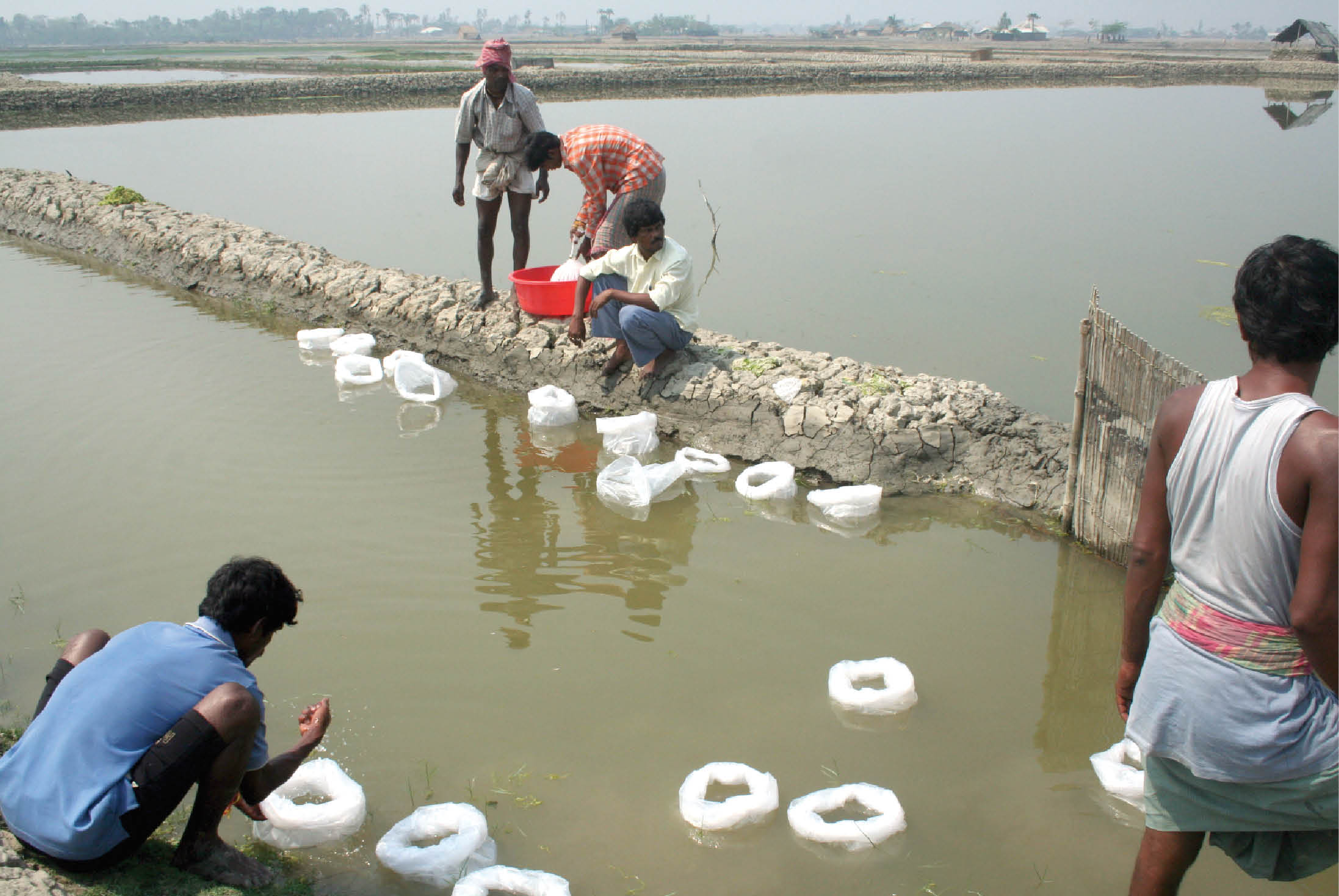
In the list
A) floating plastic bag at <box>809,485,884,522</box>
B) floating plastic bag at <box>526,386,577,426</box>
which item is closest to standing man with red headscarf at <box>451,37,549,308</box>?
floating plastic bag at <box>526,386,577,426</box>

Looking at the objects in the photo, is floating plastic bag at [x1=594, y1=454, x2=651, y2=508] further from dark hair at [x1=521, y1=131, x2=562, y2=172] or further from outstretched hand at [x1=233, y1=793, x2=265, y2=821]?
outstretched hand at [x1=233, y1=793, x2=265, y2=821]

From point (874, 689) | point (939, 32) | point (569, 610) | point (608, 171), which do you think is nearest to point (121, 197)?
point (608, 171)

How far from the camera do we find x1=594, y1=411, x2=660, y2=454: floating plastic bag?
199 inches

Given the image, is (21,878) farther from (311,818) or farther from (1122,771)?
(1122,771)

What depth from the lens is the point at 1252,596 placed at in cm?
167

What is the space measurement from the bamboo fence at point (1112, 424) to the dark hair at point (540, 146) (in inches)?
126

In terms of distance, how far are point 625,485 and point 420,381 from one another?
6.25 feet

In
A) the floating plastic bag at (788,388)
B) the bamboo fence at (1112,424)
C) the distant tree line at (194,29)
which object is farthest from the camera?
the distant tree line at (194,29)

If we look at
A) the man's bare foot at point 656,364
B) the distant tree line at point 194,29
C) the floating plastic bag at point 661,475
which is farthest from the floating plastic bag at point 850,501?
the distant tree line at point 194,29

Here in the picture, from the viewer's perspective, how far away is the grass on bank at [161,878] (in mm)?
2156

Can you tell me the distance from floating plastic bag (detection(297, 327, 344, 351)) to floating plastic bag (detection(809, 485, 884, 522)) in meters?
3.81

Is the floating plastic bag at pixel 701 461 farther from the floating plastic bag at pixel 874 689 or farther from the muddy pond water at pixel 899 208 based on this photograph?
the muddy pond water at pixel 899 208

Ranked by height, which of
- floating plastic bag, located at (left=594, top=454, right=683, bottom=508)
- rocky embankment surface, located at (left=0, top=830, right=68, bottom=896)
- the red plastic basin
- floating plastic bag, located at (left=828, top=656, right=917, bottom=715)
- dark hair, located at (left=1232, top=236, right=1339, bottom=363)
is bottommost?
floating plastic bag, located at (left=828, top=656, right=917, bottom=715)

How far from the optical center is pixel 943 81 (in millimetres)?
31328
